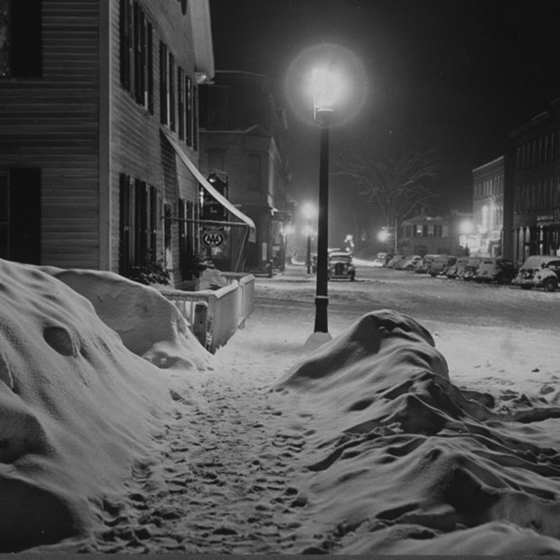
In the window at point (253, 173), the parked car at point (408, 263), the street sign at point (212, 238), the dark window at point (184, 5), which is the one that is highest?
the dark window at point (184, 5)

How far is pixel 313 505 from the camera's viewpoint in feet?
17.7

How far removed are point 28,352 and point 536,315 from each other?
19.5 metres

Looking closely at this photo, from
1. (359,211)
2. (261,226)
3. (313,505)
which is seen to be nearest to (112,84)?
(313,505)

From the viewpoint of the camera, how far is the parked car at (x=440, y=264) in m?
58.4

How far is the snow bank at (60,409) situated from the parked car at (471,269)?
41.3 m

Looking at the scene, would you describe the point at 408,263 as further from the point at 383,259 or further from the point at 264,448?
the point at 264,448

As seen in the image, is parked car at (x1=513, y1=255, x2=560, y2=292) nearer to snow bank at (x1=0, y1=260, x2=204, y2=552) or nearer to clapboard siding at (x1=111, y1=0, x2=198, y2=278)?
clapboard siding at (x1=111, y1=0, x2=198, y2=278)

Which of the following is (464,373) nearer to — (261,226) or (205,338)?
(205,338)

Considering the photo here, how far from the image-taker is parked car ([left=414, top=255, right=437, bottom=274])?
2495 inches

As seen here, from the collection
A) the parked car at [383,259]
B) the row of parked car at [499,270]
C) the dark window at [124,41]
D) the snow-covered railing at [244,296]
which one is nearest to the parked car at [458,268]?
the row of parked car at [499,270]

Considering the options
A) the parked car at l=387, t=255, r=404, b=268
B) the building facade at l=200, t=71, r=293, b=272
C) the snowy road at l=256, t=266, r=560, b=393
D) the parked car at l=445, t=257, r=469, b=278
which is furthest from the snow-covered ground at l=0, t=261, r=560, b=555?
the parked car at l=387, t=255, r=404, b=268

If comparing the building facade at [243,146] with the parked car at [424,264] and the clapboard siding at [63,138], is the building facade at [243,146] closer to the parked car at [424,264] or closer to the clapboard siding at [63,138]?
the parked car at [424,264]

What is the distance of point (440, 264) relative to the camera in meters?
59.3

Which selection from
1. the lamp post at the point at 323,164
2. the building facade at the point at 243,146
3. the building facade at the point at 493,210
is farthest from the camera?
the building facade at the point at 493,210
